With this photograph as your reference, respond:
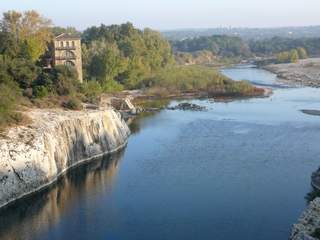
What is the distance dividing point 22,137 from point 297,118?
98.2ft

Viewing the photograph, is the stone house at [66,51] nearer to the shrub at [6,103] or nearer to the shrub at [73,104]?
the shrub at [73,104]

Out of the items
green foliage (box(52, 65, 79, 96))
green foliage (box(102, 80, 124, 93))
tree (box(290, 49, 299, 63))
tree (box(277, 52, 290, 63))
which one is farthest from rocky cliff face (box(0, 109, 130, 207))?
tree (box(277, 52, 290, 63))

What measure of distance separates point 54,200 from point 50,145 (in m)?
5.23

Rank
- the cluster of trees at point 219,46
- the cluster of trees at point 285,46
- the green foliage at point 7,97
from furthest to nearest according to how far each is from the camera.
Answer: the cluster of trees at point 219,46 < the cluster of trees at point 285,46 < the green foliage at point 7,97

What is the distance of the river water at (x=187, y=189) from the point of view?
2812 centimetres

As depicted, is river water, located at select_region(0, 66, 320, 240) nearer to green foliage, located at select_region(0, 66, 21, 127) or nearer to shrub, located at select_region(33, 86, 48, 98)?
green foliage, located at select_region(0, 66, 21, 127)

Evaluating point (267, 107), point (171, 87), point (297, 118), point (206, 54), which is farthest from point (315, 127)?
point (206, 54)

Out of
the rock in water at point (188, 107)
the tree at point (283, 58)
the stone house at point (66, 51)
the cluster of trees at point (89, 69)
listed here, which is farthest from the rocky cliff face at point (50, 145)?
the tree at point (283, 58)

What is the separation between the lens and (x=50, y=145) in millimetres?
37531

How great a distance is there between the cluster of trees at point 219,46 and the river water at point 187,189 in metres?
111

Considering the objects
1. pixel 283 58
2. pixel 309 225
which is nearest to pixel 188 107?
pixel 309 225

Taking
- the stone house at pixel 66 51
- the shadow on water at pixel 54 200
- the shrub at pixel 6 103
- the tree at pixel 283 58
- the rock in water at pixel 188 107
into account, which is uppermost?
the stone house at pixel 66 51

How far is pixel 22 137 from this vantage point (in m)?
35.8

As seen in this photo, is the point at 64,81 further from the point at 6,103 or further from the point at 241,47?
the point at 241,47
